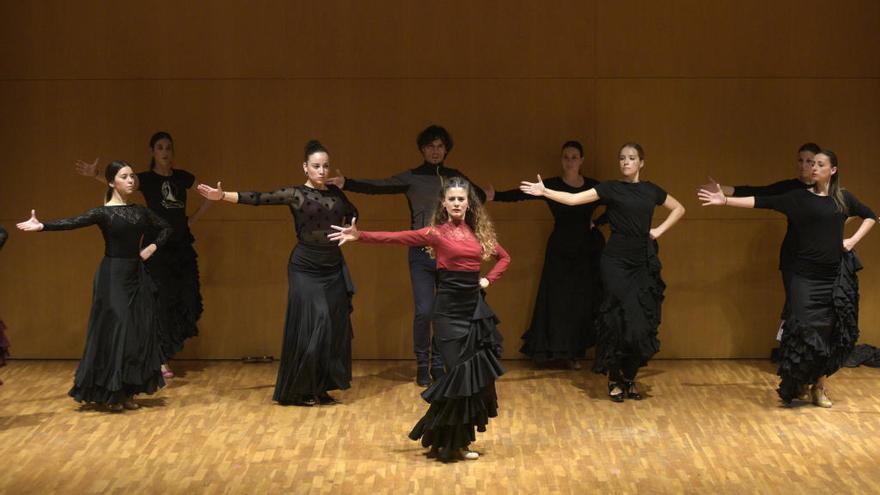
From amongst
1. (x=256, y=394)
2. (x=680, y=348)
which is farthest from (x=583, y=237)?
(x=256, y=394)

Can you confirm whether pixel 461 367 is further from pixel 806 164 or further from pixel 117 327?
pixel 806 164

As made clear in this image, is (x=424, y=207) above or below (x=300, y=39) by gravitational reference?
below

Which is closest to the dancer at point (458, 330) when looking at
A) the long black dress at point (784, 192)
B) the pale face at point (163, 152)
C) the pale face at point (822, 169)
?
the pale face at point (822, 169)

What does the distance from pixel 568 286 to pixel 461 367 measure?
2.45 meters

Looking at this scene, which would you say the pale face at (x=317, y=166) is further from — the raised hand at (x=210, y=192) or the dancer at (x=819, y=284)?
the dancer at (x=819, y=284)

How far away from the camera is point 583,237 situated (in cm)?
827

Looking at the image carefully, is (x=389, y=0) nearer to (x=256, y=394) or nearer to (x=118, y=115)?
(x=118, y=115)

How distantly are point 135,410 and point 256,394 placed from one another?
0.78 m

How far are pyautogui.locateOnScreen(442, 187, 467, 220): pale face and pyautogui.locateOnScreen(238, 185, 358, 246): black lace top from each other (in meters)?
1.30

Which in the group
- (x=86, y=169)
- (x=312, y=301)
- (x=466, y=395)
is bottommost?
(x=466, y=395)

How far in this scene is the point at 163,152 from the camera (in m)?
7.96

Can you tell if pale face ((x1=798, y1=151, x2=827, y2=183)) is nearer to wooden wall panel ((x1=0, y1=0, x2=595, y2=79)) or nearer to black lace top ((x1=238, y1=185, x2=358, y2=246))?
wooden wall panel ((x1=0, y1=0, x2=595, y2=79))

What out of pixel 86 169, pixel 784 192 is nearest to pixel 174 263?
pixel 86 169

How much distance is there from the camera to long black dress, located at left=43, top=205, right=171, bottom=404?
23.1ft
